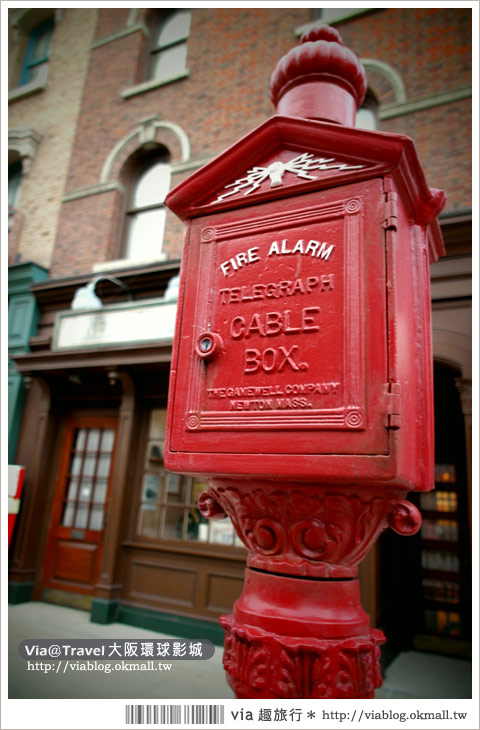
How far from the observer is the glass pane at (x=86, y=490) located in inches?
264

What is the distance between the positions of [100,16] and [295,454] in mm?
9443

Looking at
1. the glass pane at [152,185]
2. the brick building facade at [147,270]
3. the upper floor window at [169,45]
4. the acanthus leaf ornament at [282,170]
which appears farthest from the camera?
the upper floor window at [169,45]

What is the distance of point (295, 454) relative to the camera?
52.8 inches

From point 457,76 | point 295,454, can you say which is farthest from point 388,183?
point 457,76

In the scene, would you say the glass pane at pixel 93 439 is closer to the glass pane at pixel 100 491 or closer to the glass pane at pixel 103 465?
the glass pane at pixel 103 465

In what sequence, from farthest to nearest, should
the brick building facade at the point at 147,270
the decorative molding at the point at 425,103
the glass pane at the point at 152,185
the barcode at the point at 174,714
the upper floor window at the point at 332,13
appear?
the glass pane at the point at 152,185, the upper floor window at the point at 332,13, the brick building facade at the point at 147,270, the decorative molding at the point at 425,103, the barcode at the point at 174,714

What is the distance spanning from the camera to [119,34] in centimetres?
783

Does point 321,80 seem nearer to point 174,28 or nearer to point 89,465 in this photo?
point 89,465

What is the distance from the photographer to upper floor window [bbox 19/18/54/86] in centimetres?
845

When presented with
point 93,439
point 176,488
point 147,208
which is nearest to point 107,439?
point 93,439

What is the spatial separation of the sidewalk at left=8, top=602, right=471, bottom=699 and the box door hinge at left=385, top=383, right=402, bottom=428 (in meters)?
0.98

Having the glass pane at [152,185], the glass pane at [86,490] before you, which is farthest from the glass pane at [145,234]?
the glass pane at [86,490]

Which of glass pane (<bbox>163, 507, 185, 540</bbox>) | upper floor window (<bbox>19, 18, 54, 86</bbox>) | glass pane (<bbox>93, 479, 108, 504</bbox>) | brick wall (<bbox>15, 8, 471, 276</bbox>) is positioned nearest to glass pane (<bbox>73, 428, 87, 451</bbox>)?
glass pane (<bbox>93, 479, 108, 504</bbox>)

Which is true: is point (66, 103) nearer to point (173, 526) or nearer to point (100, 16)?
point (100, 16)
